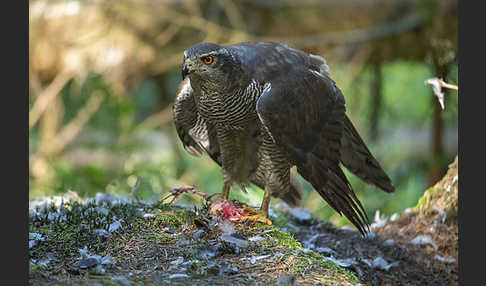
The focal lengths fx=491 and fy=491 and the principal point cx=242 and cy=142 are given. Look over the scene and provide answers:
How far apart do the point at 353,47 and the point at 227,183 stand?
3815 mm

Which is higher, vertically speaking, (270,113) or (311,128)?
(270,113)

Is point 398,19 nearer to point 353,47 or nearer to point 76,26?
point 353,47

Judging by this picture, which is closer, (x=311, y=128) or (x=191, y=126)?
(x=311, y=128)

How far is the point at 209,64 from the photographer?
314cm

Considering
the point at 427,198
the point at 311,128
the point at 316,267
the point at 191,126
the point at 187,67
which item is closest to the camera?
the point at 316,267

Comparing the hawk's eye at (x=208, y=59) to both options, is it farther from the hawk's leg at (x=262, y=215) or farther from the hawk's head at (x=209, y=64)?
the hawk's leg at (x=262, y=215)

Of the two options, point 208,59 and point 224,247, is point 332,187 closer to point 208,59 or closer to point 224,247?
point 224,247

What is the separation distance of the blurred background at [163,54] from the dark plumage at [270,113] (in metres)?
2.76

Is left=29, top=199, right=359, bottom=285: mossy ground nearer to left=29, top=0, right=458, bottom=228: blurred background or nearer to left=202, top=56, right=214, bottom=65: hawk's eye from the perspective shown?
left=202, top=56, right=214, bottom=65: hawk's eye

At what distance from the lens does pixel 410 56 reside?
24.1ft

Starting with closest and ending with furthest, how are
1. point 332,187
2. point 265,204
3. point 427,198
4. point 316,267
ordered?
point 316,267, point 332,187, point 265,204, point 427,198

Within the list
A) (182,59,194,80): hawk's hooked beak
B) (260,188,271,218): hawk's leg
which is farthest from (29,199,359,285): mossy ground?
(182,59,194,80): hawk's hooked beak

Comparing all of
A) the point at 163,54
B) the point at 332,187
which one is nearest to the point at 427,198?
the point at 332,187

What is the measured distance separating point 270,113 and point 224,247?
35.4 inches
